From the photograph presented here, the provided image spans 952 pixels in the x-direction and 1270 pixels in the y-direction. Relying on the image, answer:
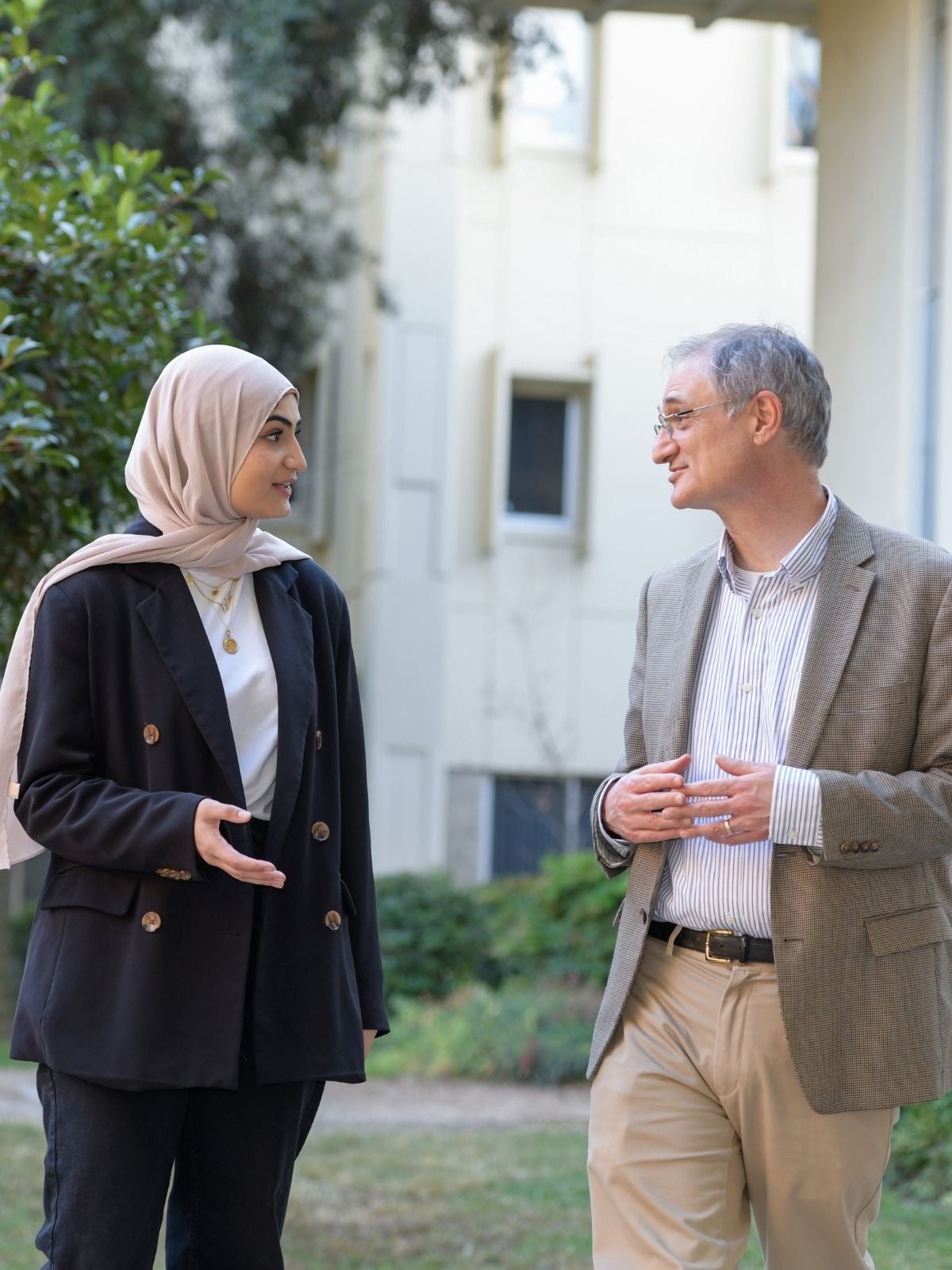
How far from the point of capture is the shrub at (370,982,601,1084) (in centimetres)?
1182

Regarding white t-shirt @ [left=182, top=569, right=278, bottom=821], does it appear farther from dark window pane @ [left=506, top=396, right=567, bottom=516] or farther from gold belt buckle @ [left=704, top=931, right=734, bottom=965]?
dark window pane @ [left=506, top=396, right=567, bottom=516]

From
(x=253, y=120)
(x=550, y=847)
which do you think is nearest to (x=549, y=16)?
(x=253, y=120)

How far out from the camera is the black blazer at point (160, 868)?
3275 millimetres

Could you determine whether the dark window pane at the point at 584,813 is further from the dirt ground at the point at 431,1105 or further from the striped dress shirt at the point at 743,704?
the striped dress shirt at the point at 743,704

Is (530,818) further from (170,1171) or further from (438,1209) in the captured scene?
(170,1171)

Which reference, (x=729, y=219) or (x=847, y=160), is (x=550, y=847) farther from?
(x=847, y=160)

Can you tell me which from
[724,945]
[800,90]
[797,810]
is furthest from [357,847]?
[800,90]

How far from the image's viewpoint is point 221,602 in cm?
362

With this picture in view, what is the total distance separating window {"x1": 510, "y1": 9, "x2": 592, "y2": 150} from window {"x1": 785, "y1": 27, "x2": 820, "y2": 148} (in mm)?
2148

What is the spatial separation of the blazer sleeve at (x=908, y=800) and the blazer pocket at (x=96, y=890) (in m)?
1.41

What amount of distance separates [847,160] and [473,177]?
999 cm

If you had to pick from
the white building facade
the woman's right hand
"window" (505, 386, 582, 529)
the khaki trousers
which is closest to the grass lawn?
the khaki trousers

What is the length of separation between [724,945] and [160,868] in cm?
125

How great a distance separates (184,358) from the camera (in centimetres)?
350
